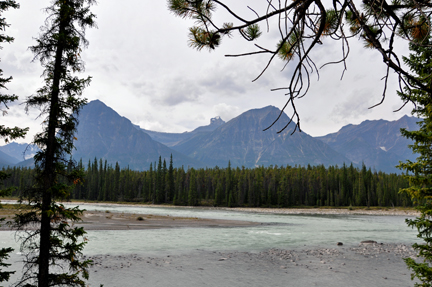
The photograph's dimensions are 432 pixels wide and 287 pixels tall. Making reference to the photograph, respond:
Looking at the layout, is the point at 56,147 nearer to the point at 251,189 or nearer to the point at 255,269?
the point at 255,269

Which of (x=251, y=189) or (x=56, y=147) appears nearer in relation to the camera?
(x=56, y=147)

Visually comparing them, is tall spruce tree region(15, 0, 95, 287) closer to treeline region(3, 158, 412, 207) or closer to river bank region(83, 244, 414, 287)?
river bank region(83, 244, 414, 287)

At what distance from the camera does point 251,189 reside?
403ft

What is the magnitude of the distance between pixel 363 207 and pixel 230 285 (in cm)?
11994

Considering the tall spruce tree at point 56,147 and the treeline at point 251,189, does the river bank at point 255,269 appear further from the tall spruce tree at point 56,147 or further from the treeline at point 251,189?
the treeline at point 251,189

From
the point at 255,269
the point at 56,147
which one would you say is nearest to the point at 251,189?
the point at 255,269

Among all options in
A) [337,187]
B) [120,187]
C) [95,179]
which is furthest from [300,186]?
[95,179]

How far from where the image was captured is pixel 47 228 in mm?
10641

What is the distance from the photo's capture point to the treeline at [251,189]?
121375 millimetres

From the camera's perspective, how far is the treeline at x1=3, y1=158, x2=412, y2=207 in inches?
4779

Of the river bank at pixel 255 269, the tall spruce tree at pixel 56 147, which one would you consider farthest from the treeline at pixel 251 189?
the tall spruce tree at pixel 56 147

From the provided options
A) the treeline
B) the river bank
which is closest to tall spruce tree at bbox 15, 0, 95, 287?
the river bank

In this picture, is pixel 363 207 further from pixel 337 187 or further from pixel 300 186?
pixel 300 186

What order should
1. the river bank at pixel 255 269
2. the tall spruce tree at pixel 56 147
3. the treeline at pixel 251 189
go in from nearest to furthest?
the tall spruce tree at pixel 56 147 → the river bank at pixel 255 269 → the treeline at pixel 251 189
